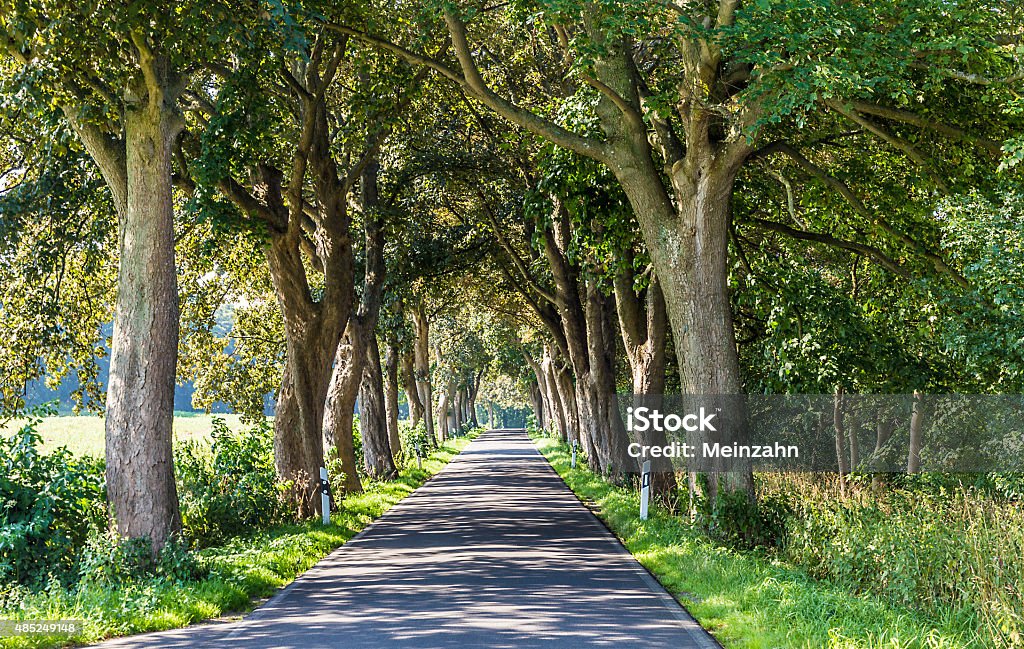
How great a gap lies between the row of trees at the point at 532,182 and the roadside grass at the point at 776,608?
6.07 ft

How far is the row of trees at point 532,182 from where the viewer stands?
10695 mm

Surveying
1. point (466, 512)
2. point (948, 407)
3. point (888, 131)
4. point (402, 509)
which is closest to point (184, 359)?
point (402, 509)

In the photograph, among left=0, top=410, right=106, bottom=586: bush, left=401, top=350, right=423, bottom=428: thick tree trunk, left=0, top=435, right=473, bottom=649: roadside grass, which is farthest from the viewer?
left=401, top=350, right=423, bottom=428: thick tree trunk

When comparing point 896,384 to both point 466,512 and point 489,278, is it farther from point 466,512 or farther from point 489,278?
point 489,278

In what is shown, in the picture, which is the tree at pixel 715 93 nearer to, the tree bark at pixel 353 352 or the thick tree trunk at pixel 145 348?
the thick tree trunk at pixel 145 348

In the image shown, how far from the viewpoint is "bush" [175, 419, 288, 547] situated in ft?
46.7

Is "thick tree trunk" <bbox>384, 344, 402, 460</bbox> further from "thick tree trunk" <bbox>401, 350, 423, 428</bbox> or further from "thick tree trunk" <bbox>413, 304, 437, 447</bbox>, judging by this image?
"thick tree trunk" <bbox>413, 304, 437, 447</bbox>

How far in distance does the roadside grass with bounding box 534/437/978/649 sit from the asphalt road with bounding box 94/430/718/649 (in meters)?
0.26

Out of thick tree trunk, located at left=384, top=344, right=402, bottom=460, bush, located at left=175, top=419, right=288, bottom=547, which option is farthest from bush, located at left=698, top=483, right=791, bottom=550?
thick tree trunk, located at left=384, top=344, right=402, bottom=460

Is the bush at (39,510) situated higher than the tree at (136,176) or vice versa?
the tree at (136,176)

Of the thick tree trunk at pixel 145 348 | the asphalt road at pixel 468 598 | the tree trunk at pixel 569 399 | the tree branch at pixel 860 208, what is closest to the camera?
the asphalt road at pixel 468 598

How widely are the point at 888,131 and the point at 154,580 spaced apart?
10682 mm

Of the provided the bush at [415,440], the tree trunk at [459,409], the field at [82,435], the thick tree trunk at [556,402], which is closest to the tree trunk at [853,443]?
the bush at [415,440]

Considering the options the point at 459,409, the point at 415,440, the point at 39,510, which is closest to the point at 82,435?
the point at 415,440
